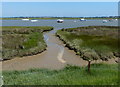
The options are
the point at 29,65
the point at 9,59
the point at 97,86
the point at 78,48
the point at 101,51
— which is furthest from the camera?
the point at 78,48

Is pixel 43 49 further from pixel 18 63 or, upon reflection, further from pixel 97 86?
pixel 97 86

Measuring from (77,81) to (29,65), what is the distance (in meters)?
11.6

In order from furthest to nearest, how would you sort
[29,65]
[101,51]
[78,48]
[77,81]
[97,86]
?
[78,48], [101,51], [29,65], [77,81], [97,86]

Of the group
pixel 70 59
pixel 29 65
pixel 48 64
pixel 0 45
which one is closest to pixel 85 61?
pixel 70 59

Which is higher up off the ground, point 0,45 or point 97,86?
point 97,86

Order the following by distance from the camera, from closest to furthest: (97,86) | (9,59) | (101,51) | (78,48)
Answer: (97,86), (9,59), (101,51), (78,48)

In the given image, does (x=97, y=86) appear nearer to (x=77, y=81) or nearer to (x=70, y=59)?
(x=77, y=81)

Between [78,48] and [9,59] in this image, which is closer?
[9,59]

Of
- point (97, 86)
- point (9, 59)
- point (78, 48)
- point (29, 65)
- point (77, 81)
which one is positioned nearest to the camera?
point (97, 86)

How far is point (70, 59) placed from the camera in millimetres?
23125

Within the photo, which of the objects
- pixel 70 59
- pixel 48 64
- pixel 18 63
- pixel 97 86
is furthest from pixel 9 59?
pixel 97 86

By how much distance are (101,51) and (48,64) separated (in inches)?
253

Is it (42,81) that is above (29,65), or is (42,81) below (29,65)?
above

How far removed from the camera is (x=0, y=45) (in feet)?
89.1
